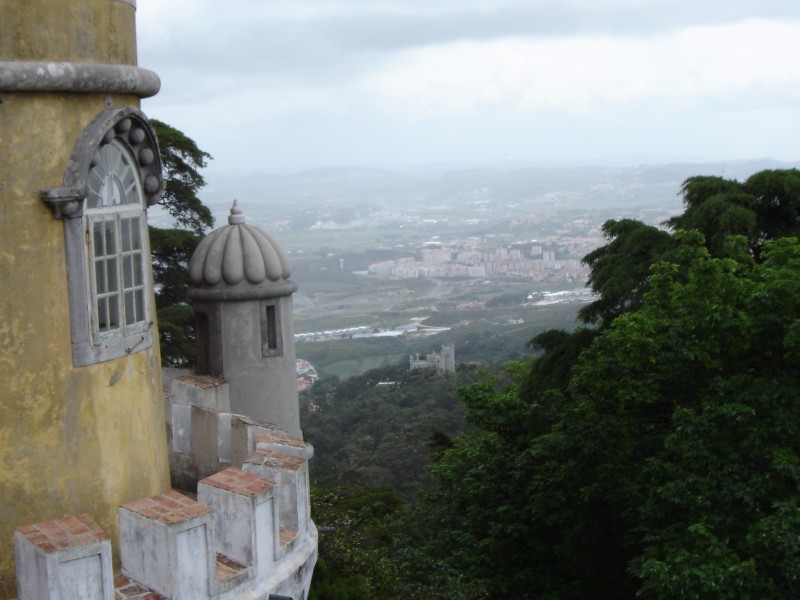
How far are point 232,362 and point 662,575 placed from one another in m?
4.77

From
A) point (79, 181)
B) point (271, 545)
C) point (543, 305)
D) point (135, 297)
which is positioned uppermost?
point (79, 181)

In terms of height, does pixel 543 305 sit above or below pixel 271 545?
below

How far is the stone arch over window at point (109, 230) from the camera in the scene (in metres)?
5.98

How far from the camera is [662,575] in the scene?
355 inches

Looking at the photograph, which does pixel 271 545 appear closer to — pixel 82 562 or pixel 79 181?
pixel 82 562

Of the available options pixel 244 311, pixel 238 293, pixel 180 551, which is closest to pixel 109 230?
pixel 180 551

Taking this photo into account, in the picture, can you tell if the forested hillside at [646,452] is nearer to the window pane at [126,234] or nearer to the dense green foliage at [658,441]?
the dense green foliage at [658,441]

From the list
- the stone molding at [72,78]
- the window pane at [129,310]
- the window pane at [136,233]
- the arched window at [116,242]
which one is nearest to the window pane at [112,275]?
the arched window at [116,242]

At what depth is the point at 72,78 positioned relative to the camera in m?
5.91

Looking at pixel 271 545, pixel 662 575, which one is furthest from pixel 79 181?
pixel 662 575

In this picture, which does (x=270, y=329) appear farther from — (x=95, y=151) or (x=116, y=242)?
(x=95, y=151)

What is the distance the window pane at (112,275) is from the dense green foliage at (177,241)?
13663mm

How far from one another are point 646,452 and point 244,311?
15.9 feet

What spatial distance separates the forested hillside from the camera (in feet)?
31.9
